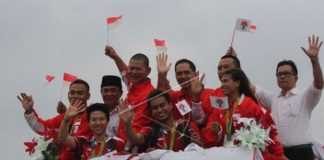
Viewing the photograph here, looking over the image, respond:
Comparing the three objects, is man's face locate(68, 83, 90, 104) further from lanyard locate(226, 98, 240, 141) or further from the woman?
lanyard locate(226, 98, 240, 141)

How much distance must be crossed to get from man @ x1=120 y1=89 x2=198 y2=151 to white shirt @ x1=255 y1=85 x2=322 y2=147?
4.25 ft

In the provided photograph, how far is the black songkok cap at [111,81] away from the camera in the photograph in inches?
371

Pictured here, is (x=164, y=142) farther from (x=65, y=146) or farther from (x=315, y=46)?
(x=315, y=46)

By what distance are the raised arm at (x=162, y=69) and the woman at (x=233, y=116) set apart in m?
1.28

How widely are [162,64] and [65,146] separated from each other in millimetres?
2036

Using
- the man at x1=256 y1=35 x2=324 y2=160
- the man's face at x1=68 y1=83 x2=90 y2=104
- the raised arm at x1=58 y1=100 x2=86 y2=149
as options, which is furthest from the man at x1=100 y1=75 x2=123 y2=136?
the man at x1=256 y1=35 x2=324 y2=160

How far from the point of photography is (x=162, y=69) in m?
8.83

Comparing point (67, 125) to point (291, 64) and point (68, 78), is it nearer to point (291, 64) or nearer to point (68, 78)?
point (68, 78)

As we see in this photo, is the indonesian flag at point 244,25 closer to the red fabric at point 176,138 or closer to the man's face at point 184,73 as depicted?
the man's face at point 184,73

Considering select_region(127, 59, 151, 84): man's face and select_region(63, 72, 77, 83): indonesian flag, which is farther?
select_region(63, 72, 77, 83): indonesian flag

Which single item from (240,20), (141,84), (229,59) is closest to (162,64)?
(141,84)

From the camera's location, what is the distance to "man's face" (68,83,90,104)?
9.59m

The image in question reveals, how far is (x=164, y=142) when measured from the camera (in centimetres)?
769

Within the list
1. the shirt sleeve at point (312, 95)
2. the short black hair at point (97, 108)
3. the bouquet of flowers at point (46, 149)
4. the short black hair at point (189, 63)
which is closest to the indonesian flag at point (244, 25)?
the short black hair at point (189, 63)
